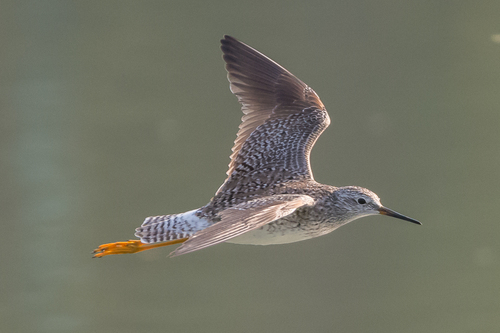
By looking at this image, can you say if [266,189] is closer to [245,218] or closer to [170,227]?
[170,227]

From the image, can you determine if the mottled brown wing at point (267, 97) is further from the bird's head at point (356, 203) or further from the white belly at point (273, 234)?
the white belly at point (273, 234)

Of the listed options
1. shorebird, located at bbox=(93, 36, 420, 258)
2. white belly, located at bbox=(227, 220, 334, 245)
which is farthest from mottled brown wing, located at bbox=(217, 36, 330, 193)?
white belly, located at bbox=(227, 220, 334, 245)

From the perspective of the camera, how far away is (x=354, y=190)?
98.3 inches

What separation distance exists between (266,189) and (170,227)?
459 millimetres

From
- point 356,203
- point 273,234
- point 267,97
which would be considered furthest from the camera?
point 267,97

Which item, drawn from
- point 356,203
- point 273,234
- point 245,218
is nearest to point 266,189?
point 273,234

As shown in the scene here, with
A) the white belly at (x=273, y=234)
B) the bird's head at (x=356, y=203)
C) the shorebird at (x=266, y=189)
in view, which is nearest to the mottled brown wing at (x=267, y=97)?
the shorebird at (x=266, y=189)

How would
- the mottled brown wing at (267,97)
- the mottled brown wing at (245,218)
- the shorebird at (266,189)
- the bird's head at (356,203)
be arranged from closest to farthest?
the mottled brown wing at (245,218) < the shorebird at (266,189) < the bird's head at (356,203) < the mottled brown wing at (267,97)

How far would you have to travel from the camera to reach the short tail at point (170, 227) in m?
2.31

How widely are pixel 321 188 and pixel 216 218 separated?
488 mm

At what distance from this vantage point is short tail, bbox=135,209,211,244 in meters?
2.31

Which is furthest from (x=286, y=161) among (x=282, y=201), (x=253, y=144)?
(x=282, y=201)

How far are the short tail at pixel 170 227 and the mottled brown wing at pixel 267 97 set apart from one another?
609mm

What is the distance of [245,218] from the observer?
6.43 feet
